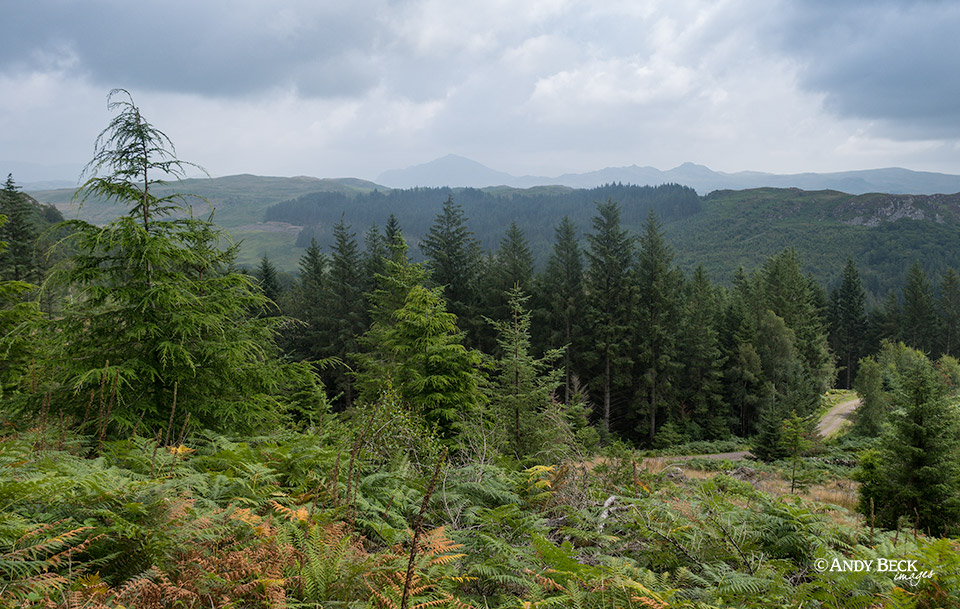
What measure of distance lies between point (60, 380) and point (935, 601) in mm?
8926

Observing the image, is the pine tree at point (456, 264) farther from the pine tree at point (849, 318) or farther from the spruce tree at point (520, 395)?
the pine tree at point (849, 318)

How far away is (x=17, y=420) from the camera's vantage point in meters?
6.34

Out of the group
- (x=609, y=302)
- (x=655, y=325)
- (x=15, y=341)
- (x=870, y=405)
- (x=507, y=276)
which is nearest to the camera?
(x=15, y=341)

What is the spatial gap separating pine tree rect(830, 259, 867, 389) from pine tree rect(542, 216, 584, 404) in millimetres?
42694

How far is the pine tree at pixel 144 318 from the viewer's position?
626 centimetres

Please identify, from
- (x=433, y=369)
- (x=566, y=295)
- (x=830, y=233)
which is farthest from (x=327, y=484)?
(x=830, y=233)

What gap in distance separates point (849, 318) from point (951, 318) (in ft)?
36.0

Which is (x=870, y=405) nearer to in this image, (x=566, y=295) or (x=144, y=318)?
(x=566, y=295)

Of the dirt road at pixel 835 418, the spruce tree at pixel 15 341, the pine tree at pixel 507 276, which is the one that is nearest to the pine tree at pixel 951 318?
the dirt road at pixel 835 418

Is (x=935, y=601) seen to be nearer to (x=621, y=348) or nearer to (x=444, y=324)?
(x=444, y=324)

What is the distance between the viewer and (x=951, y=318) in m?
56.1

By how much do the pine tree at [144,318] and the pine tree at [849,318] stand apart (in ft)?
226

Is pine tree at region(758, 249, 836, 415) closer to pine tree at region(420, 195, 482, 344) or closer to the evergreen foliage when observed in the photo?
the evergreen foliage

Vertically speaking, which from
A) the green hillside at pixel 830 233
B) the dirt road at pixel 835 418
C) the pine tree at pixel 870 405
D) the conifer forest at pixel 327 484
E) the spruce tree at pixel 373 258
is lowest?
the dirt road at pixel 835 418
